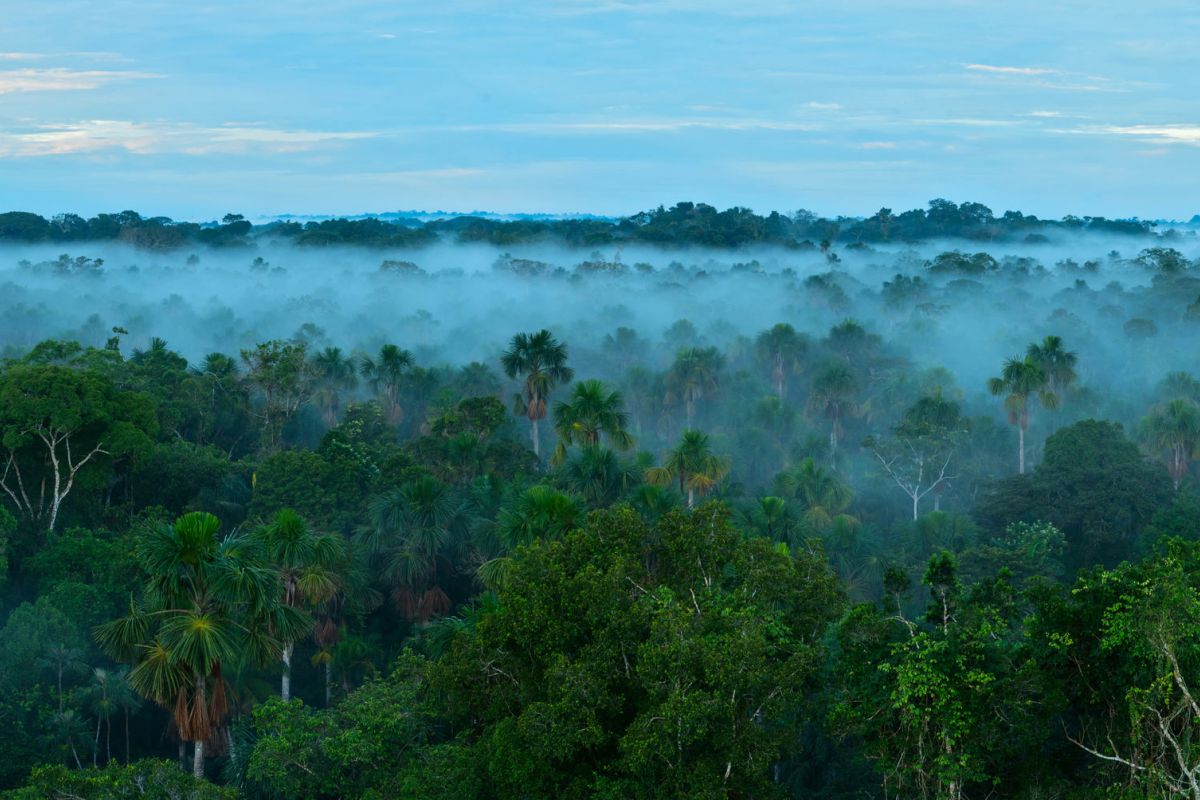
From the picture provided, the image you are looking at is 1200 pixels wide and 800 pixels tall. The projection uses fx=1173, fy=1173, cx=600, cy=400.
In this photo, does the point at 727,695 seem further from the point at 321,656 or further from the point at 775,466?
the point at 775,466

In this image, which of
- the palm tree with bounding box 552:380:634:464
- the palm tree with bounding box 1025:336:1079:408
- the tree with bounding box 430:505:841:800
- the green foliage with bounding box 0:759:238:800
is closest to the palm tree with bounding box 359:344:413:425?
the palm tree with bounding box 552:380:634:464

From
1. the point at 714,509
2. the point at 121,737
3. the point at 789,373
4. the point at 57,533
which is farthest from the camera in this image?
the point at 789,373

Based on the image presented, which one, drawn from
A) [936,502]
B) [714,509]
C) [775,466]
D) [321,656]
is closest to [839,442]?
[775,466]

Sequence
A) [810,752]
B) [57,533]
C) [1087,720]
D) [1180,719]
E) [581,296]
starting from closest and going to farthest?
[1180,719], [1087,720], [810,752], [57,533], [581,296]

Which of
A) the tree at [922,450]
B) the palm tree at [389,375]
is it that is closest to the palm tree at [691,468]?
the tree at [922,450]

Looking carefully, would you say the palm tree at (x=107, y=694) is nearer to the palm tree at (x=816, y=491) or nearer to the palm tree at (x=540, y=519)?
the palm tree at (x=540, y=519)

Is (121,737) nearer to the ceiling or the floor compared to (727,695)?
nearer to the floor

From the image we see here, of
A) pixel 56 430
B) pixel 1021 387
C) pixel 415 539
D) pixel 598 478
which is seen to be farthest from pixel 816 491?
pixel 56 430
